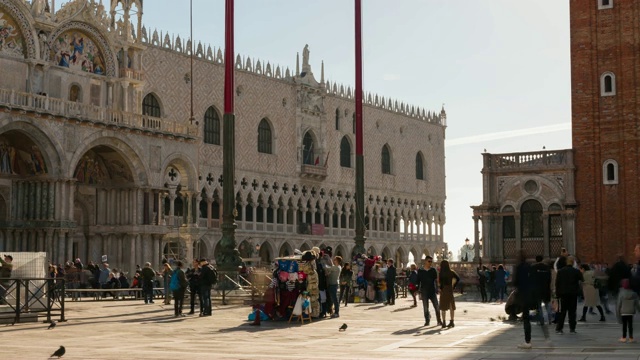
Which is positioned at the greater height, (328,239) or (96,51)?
(96,51)

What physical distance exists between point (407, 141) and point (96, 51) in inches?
1391

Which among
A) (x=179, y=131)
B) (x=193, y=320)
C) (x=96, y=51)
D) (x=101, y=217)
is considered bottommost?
(x=193, y=320)

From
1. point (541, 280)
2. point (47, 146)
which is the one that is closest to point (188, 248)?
point (47, 146)

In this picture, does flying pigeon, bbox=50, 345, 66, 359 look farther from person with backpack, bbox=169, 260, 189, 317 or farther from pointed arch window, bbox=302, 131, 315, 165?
pointed arch window, bbox=302, 131, 315, 165

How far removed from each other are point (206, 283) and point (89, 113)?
50.8ft

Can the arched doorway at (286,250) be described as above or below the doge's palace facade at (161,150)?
below

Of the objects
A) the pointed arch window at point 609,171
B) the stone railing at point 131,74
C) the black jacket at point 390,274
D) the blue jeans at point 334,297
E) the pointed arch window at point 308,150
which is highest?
the stone railing at point 131,74

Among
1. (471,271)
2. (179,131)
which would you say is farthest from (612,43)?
(179,131)

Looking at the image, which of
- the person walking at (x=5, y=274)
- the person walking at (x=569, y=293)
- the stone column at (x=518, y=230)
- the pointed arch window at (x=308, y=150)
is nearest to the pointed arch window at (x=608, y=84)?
the stone column at (x=518, y=230)

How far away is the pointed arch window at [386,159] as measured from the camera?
66875mm

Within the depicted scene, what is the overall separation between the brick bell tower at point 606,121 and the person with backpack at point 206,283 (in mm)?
19912

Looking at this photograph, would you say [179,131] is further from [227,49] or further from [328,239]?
[328,239]

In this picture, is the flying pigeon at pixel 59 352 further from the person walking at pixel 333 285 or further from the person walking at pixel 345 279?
the person walking at pixel 345 279

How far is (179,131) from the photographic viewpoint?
3891 centimetres
